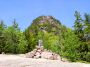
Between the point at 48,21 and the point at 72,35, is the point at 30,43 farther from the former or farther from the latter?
the point at 48,21

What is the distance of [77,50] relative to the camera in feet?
133

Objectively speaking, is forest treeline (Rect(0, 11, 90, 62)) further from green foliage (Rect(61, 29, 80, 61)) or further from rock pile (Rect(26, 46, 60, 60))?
rock pile (Rect(26, 46, 60, 60))

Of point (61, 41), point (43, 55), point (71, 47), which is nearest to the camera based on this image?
point (43, 55)

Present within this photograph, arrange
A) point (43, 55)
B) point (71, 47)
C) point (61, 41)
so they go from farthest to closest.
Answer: point (61, 41)
point (71, 47)
point (43, 55)

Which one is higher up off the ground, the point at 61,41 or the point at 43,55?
the point at 61,41

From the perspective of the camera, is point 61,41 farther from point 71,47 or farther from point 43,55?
point 43,55

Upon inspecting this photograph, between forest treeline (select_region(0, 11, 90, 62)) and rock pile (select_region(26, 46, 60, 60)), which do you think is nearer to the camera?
rock pile (select_region(26, 46, 60, 60))

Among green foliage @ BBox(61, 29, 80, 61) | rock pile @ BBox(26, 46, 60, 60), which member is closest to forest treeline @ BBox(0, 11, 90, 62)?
green foliage @ BBox(61, 29, 80, 61)

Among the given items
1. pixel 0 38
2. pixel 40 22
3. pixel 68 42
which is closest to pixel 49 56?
pixel 68 42

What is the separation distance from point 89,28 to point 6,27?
→ 598 inches

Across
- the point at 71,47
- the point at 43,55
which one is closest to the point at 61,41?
the point at 71,47

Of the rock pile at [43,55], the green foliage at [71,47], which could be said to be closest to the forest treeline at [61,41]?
the green foliage at [71,47]

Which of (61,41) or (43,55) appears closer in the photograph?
(43,55)

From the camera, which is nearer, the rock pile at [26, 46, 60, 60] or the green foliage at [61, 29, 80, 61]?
the rock pile at [26, 46, 60, 60]
